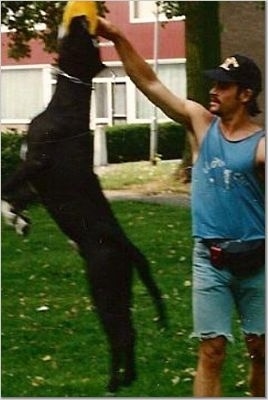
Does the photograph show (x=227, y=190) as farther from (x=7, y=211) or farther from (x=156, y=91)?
(x=7, y=211)

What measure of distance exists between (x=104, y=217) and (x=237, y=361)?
3.51ft

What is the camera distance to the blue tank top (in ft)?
13.4

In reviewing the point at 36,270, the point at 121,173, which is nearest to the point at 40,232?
the point at 121,173

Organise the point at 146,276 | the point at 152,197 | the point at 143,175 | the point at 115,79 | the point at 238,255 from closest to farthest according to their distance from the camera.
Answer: the point at 238,255 → the point at 115,79 → the point at 146,276 → the point at 143,175 → the point at 152,197

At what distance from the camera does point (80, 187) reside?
4.28 metres

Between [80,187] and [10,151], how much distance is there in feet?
1.09

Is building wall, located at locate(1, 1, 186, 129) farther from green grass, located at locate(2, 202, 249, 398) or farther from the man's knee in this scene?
the man's knee

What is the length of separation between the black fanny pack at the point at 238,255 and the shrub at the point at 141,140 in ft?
1.69

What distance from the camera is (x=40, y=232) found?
4730mm

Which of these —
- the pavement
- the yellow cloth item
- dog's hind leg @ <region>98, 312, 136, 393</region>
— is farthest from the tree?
dog's hind leg @ <region>98, 312, 136, 393</region>

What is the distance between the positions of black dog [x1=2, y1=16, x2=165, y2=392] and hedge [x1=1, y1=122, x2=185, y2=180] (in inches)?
5.8

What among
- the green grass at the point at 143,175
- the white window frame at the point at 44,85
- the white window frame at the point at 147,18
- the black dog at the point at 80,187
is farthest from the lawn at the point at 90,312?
the white window frame at the point at 147,18

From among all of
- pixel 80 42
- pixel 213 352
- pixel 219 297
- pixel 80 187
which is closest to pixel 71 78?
pixel 80 42

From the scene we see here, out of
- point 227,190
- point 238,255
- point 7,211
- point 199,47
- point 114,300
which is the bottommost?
point 114,300
